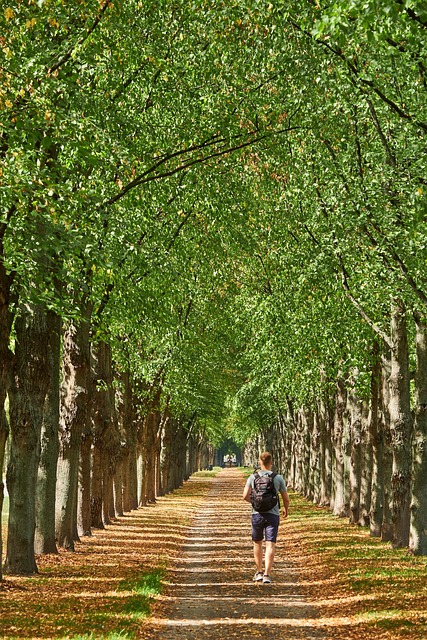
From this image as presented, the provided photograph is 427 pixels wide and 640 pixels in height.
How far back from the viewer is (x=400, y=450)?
2175 centimetres

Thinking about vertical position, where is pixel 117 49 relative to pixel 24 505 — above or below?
above

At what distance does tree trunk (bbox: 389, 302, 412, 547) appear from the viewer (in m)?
21.8

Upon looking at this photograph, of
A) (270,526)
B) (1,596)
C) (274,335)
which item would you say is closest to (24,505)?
(1,596)

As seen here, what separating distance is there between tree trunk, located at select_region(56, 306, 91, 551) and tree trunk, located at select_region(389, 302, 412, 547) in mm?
6965

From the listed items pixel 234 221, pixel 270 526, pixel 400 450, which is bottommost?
pixel 270 526

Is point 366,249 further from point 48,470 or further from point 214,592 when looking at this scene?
point 214,592

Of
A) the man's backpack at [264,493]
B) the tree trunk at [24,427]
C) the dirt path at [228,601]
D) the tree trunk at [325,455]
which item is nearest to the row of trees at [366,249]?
the dirt path at [228,601]

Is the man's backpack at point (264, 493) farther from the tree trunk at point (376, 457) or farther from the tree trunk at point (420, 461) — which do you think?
the tree trunk at point (376, 457)

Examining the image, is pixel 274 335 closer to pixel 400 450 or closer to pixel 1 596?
pixel 400 450

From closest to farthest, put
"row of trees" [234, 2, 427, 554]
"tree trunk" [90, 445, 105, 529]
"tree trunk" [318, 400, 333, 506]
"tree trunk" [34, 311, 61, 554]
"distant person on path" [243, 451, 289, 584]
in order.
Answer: "distant person on path" [243, 451, 289, 584] < "row of trees" [234, 2, 427, 554] < "tree trunk" [34, 311, 61, 554] < "tree trunk" [90, 445, 105, 529] < "tree trunk" [318, 400, 333, 506]

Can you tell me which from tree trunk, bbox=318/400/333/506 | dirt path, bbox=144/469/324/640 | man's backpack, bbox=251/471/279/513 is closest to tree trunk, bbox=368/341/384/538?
dirt path, bbox=144/469/324/640

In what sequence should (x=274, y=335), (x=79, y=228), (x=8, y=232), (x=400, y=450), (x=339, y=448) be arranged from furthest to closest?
1. (x=339, y=448)
2. (x=274, y=335)
3. (x=400, y=450)
4. (x=79, y=228)
5. (x=8, y=232)

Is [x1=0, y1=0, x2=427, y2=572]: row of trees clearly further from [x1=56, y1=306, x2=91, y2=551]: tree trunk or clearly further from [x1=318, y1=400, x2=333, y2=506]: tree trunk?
[x1=318, y1=400, x2=333, y2=506]: tree trunk

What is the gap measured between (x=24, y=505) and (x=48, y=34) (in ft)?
26.0
